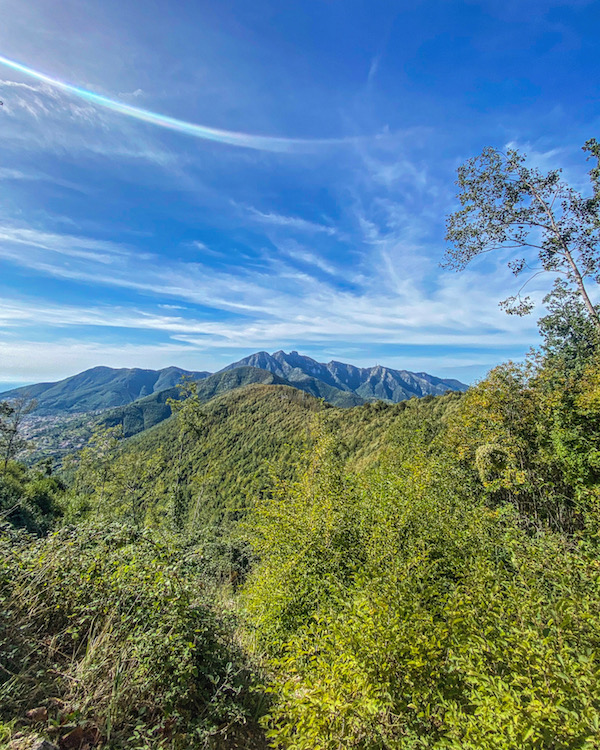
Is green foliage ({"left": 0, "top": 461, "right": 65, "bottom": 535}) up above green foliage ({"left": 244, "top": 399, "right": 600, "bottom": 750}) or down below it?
above

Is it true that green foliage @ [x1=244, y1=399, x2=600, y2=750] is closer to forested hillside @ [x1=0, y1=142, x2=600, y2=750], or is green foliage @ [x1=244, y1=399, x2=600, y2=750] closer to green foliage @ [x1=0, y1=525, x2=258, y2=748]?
forested hillside @ [x1=0, y1=142, x2=600, y2=750]

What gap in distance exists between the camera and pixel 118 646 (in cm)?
423

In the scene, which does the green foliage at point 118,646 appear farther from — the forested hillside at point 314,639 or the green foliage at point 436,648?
the green foliage at point 436,648

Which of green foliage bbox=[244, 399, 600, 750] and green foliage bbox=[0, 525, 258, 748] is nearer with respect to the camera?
green foliage bbox=[244, 399, 600, 750]

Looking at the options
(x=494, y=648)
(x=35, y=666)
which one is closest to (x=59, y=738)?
(x=35, y=666)

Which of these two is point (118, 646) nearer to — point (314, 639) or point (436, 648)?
point (314, 639)

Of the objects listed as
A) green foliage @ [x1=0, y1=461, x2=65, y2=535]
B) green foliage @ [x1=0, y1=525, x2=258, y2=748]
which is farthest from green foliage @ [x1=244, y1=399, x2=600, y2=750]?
green foliage @ [x1=0, y1=461, x2=65, y2=535]

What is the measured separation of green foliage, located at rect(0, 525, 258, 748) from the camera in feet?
12.0

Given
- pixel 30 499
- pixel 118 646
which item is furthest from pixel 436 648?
pixel 30 499

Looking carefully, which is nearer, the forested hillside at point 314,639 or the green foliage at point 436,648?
the green foliage at point 436,648

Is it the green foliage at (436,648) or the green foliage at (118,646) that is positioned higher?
the green foliage at (118,646)

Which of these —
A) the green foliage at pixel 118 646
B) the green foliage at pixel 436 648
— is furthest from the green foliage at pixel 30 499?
the green foliage at pixel 436 648

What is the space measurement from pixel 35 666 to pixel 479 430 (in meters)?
20.3

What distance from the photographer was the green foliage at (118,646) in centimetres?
365
